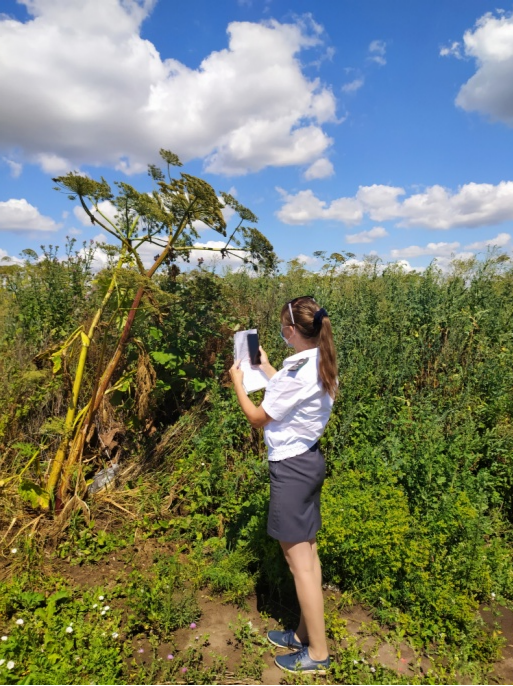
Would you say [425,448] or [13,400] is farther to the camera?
[13,400]

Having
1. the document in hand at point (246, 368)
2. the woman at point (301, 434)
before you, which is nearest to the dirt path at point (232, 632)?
the woman at point (301, 434)

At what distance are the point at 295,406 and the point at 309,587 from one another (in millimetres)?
938

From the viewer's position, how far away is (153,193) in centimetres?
361

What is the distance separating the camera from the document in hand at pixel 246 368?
7.95 feet

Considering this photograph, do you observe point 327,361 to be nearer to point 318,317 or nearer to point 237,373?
point 318,317

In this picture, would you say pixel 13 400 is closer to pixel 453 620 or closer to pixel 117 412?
pixel 117 412

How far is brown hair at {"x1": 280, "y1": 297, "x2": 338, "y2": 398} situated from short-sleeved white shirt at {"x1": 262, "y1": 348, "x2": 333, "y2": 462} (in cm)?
3

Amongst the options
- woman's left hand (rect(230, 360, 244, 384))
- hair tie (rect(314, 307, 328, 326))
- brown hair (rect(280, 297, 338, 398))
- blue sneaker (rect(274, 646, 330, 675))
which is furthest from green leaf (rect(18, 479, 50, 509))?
hair tie (rect(314, 307, 328, 326))

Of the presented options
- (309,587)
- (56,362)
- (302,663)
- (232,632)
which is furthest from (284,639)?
(56,362)

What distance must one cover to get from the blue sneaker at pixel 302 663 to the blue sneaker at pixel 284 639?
0.41ft

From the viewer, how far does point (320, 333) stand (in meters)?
2.31

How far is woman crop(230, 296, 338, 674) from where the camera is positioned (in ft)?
7.32

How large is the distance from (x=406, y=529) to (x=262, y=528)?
3.27ft

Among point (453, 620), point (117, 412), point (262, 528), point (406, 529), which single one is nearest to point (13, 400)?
point (117, 412)
